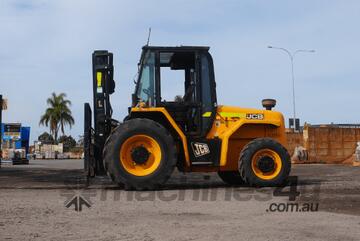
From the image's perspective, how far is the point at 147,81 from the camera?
10898 millimetres

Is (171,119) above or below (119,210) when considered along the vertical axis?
above

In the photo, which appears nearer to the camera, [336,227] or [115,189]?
[336,227]

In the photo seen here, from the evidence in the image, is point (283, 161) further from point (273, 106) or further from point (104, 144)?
point (104, 144)

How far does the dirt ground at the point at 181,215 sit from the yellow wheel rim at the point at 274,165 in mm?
730

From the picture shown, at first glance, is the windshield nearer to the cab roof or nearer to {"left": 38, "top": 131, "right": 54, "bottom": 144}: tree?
the cab roof

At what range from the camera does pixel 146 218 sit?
260 inches

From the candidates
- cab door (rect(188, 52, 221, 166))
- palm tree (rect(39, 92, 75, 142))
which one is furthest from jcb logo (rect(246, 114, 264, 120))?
palm tree (rect(39, 92, 75, 142))

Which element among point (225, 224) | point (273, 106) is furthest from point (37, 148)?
point (225, 224)

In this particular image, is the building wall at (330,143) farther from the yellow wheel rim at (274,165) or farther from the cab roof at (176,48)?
the cab roof at (176,48)

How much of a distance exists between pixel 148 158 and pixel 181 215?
347 cm

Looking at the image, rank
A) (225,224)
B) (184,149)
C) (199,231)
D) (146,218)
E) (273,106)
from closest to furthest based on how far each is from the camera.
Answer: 1. (199,231)
2. (225,224)
3. (146,218)
4. (184,149)
5. (273,106)

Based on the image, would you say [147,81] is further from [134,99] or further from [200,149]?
[200,149]

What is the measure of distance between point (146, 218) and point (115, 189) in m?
4.14

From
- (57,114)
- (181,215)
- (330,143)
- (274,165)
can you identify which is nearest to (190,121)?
(274,165)
